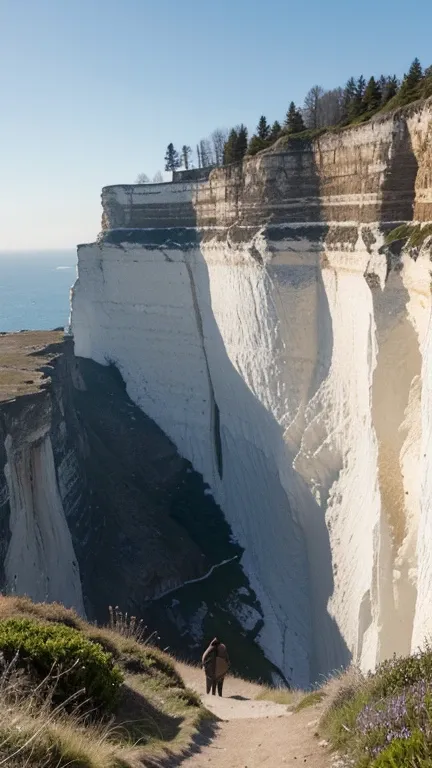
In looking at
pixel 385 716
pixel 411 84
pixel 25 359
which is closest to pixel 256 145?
pixel 411 84

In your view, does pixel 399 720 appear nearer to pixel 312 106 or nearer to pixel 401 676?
pixel 401 676

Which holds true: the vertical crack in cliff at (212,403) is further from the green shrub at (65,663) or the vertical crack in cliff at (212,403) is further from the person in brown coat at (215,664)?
the green shrub at (65,663)

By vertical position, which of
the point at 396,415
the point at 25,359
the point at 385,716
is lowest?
the point at 385,716

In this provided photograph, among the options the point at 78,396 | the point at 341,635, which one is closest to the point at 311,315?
the point at 341,635

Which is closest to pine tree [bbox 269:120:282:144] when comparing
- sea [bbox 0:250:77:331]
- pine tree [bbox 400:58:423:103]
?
pine tree [bbox 400:58:423:103]

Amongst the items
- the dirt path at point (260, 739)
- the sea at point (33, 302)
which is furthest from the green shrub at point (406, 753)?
the sea at point (33, 302)
